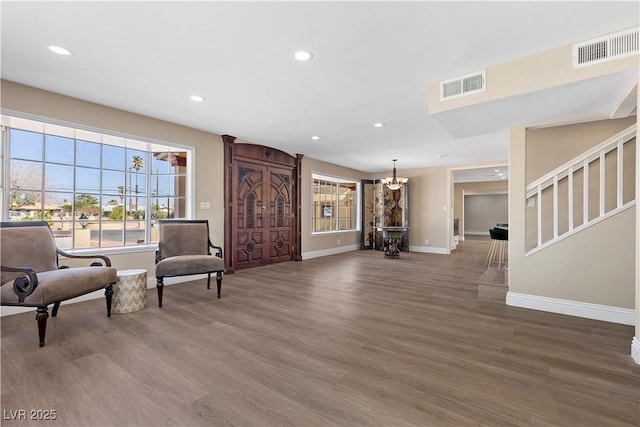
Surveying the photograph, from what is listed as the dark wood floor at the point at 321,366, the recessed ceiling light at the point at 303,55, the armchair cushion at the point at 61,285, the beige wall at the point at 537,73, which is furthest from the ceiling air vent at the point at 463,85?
the armchair cushion at the point at 61,285

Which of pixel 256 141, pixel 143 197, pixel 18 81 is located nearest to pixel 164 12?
pixel 18 81

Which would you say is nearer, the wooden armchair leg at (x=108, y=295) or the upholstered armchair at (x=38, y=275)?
the upholstered armchair at (x=38, y=275)

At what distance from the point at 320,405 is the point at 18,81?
434 centimetres

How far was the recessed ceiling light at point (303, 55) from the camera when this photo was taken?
240cm

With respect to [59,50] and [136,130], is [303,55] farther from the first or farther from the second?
[136,130]

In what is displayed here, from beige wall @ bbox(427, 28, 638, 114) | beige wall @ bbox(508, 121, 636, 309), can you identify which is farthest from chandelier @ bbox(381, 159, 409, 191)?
beige wall @ bbox(427, 28, 638, 114)

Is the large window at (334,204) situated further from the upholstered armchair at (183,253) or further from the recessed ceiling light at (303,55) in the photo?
the recessed ceiling light at (303,55)

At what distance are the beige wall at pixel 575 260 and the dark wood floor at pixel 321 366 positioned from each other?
323mm

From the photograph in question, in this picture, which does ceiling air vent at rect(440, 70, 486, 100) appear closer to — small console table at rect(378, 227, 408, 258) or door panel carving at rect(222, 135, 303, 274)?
door panel carving at rect(222, 135, 303, 274)

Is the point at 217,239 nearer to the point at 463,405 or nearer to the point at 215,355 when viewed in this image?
the point at 215,355

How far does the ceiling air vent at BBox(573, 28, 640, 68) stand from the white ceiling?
64 mm

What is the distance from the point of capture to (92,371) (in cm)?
191

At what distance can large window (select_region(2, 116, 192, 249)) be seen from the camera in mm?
3242

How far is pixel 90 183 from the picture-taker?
382cm
